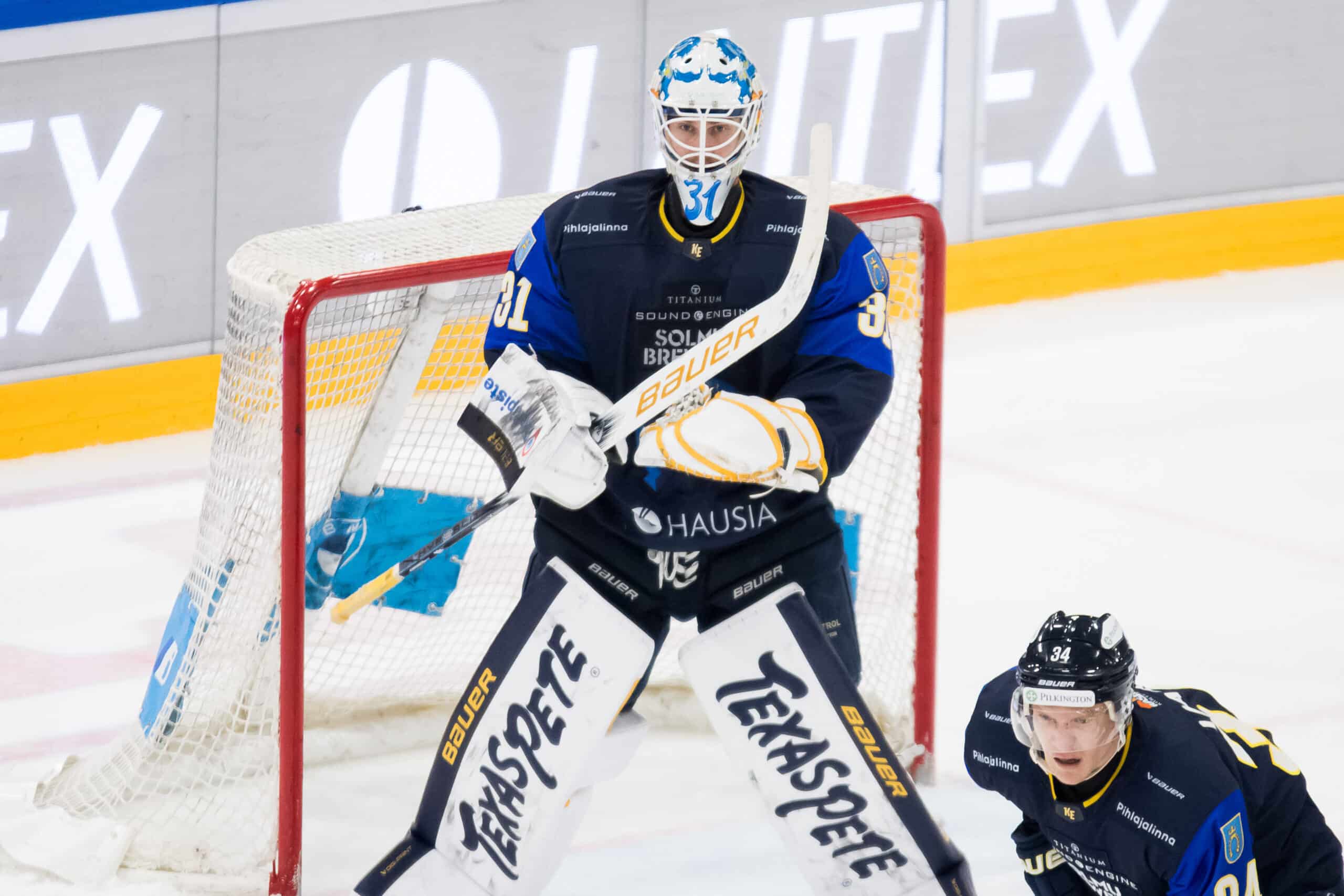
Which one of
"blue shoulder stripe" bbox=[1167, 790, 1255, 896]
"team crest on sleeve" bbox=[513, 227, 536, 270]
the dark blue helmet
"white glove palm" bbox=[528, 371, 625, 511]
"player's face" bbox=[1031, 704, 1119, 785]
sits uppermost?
"team crest on sleeve" bbox=[513, 227, 536, 270]

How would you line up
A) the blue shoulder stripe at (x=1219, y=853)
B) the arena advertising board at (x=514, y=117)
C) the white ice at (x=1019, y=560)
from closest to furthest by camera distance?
the blue shoulder stripe at (x=1219, y=853) < the white ice at (x=1019, y=560) < the arena advertising board at (x=514, y=117)

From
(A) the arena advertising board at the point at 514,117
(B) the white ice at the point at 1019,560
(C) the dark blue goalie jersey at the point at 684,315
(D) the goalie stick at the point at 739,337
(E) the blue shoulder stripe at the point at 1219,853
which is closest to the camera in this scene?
(E) the blue shoulder stripe at the point at 1219,853

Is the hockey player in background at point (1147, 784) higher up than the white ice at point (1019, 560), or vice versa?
the white ice at point (1019, 560)

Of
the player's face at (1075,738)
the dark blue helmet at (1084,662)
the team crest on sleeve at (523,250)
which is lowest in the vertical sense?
the player's face at (1075,738)

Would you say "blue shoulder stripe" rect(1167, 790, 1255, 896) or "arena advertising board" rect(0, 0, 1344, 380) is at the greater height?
"arena advertising board" rect(0, 0, 1344, 380)

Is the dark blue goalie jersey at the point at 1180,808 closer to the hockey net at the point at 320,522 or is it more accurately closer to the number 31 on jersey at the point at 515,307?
the number 31 on jersey at the point at 515,307

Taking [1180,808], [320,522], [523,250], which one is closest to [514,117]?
[320,522]

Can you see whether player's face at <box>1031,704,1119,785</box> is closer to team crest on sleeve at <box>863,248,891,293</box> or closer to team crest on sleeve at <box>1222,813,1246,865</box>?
team crest on sleeve at <box>1222,813,1246,865</box>

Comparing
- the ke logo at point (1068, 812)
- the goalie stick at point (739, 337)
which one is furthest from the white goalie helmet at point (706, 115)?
the ke logo at point (1068, 812)

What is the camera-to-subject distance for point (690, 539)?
2.71 m

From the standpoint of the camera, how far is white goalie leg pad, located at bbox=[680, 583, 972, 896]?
2.71 m

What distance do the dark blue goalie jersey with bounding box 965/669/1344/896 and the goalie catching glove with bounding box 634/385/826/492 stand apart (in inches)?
20.2

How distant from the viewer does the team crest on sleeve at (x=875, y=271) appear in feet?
8.93

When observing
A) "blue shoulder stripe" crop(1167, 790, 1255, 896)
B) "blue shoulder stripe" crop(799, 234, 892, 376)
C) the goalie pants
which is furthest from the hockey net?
"blue shoulder stripe" crop(1167, 790, 1255, 896)
